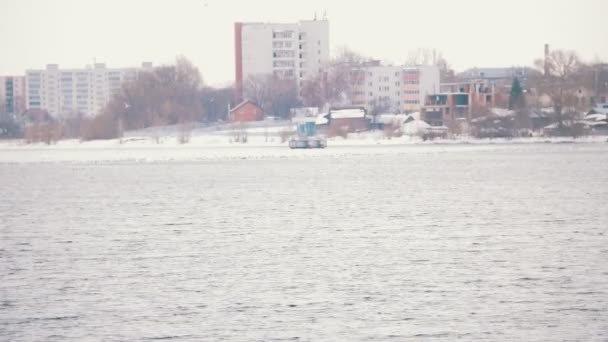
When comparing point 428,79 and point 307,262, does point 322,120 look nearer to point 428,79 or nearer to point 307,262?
point 428,79

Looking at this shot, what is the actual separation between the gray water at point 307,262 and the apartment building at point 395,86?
9621 centimetres

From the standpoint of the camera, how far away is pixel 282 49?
14088cm

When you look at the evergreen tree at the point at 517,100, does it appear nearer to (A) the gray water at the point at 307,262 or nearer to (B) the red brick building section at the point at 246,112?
(B) the red brick building section at the point at 246,112

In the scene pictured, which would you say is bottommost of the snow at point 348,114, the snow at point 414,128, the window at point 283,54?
the snow at point 414,128

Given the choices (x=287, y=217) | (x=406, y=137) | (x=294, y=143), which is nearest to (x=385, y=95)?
(x=406, y=137)

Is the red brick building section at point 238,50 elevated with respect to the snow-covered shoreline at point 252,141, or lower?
elevated

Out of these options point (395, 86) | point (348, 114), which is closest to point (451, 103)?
point (348, 114)

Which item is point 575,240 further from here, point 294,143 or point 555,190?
point 294,143

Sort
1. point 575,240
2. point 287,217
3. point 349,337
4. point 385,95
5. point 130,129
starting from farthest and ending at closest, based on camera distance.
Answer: point 385,95 < point 130,129 < point 287,217 < point 575,240 < point 349,337

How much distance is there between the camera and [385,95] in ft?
464

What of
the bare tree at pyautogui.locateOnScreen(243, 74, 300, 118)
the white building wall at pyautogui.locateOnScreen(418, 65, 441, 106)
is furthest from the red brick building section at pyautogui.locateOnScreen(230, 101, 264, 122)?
the white building wall at pyautogui.locateOnScreen(418, 65, 441, 106)

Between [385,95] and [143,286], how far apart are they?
125 meters

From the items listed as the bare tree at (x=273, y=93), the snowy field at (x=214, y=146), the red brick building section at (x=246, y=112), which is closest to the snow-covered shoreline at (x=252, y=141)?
the snowy field at (x=214, y=146)

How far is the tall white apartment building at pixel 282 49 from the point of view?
139m
